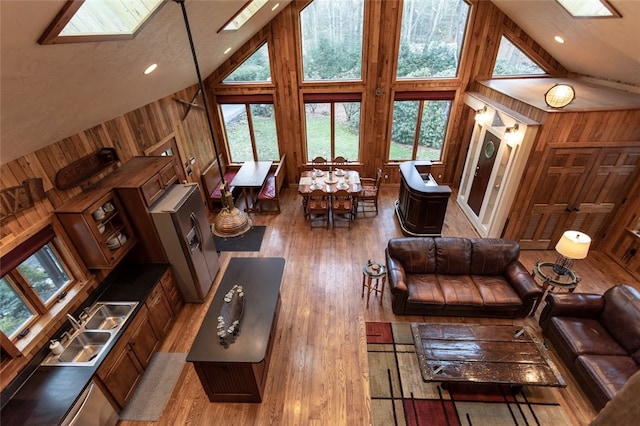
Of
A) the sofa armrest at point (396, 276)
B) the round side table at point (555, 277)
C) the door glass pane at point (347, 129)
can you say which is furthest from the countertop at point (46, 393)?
the door glass pane at point (347, 129)

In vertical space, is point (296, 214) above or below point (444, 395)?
above

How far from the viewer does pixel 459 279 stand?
4262mm

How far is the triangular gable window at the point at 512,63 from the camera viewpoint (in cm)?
611

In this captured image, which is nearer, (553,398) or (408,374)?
(553,398)

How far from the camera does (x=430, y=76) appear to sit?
652cm

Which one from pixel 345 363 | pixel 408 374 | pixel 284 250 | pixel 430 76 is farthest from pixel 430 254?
pixel 430 76

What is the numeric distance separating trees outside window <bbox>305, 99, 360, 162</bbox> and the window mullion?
5.65 meters

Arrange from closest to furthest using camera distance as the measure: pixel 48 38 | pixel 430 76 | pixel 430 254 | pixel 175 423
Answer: pixel 48 38
pixel 175 423
pixel 430 254
pixel 430 76

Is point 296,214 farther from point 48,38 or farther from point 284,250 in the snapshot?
point 48,38

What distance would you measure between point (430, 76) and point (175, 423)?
24.1 ft

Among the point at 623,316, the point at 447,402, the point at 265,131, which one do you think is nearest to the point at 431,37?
the point at 265,131

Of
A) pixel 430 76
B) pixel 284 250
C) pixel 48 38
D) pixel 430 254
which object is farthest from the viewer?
pixel 430 76

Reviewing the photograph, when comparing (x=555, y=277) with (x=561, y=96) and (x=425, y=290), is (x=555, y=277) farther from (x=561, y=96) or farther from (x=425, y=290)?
(x=561, y=96)

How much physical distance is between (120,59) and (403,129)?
5.86 m
